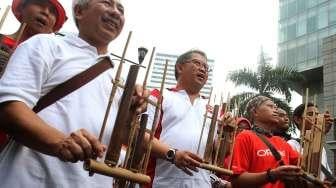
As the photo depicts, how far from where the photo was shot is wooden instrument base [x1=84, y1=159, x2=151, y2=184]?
1599 millimetres

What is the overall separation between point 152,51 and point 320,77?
30068 millimetres

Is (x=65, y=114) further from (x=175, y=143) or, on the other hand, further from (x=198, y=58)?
(x=198, y=58)

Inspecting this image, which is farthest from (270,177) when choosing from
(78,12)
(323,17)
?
(323,17)

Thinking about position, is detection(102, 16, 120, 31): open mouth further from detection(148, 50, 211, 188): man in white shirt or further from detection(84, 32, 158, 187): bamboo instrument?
detection(148, 50, 211, 188): man in white shirt

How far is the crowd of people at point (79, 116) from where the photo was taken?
172 centimetres

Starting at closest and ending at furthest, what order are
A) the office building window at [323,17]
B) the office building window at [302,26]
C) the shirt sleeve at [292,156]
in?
1. the shirt sleeve at [292,156]
2. the office building window at [323,17]
3. the office building window at [302,26]

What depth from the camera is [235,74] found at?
22.5 metres

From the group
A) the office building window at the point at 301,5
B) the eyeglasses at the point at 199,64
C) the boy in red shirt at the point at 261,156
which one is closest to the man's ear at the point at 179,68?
the eyeglasses at the point at 199,64

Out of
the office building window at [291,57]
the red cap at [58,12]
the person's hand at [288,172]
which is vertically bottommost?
the person's hand at [288,172]

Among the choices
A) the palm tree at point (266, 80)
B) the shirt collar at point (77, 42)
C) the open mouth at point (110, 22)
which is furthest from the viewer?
the palm tree at point (266, 80)

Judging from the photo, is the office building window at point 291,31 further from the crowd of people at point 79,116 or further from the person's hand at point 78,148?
the person's hand at point 78,148

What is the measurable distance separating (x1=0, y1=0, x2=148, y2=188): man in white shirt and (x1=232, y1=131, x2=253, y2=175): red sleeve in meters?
1.84

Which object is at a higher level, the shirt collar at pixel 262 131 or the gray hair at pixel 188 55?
the gray hair at pixel 188 55

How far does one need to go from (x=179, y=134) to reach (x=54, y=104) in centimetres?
179
